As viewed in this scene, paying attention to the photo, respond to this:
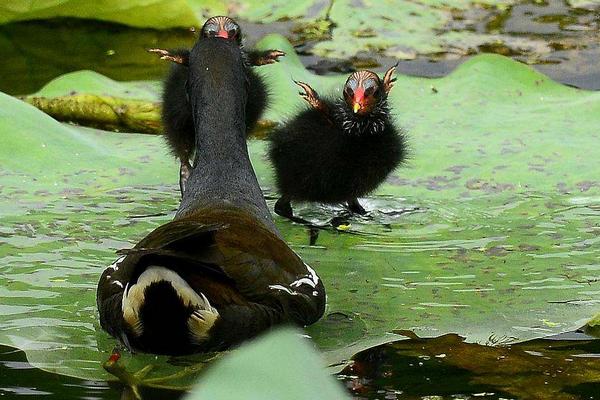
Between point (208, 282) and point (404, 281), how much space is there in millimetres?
765

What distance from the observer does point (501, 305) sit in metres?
2.97

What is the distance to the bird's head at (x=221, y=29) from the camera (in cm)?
387

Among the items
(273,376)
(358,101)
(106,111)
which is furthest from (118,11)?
(273,376)

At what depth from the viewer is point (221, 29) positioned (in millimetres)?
3914

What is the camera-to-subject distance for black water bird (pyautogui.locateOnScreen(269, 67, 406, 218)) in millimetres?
3994

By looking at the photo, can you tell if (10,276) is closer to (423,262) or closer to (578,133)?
(423,262)

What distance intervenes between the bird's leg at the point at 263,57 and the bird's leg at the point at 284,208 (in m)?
0.49

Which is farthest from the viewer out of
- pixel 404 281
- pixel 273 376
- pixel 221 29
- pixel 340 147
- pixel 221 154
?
pixel 340 147

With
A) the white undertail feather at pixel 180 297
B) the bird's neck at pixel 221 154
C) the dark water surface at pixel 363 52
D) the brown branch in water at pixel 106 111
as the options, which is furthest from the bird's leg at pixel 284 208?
the dark water surface at pixel 363 52

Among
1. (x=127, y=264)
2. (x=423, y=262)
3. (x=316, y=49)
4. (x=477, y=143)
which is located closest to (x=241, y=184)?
(x=423, y=262)

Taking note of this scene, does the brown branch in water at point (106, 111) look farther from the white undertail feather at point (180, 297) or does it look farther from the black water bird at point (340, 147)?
the white undertail feather at point (180, 297)

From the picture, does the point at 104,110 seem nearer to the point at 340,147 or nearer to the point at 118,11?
the point at 340,147

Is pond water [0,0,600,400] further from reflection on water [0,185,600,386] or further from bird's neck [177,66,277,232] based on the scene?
bird's neck [177,66,277,232]

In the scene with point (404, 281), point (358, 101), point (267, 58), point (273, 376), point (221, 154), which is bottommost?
point (404, 281)
